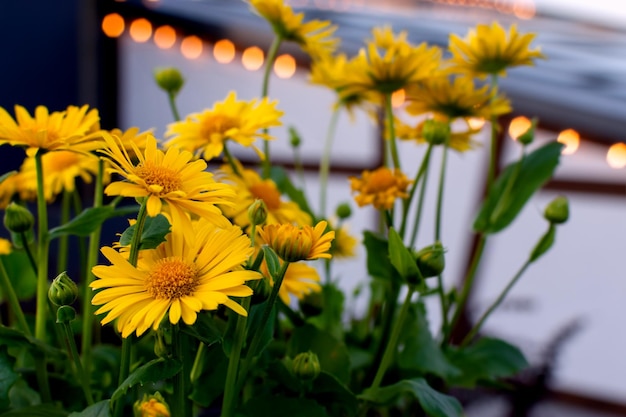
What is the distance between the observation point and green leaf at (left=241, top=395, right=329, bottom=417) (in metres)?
0.22

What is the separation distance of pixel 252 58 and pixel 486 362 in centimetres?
73

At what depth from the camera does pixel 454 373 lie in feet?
0.91

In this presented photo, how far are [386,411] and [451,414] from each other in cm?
9

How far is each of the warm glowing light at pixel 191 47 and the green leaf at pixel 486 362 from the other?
83 centimetres

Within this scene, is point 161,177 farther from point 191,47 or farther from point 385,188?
point 191,47

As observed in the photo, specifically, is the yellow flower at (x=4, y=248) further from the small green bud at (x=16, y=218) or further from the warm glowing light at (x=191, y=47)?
the warm glowing light at (x=191, y=47)

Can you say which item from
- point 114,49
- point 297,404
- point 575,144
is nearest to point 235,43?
point 114,49

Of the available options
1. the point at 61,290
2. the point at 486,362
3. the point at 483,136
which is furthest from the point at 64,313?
the point at 483,136

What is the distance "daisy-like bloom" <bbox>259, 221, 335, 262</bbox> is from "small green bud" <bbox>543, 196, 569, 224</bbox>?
0.55 ft

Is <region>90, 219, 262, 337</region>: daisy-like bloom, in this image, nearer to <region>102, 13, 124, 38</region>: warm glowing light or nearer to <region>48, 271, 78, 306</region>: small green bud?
<region>48, 271, 78, 306</region>: small green bud

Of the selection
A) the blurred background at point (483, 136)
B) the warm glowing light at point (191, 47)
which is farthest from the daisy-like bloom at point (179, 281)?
the warm glowing light at point (191, 47)

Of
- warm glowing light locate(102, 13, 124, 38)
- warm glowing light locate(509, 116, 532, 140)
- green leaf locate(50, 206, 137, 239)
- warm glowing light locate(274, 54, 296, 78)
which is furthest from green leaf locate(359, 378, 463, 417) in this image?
warm glowing light locate(102, 13, 124, 38)

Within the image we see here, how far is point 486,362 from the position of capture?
1.05 feet

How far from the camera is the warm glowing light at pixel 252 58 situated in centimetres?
94
